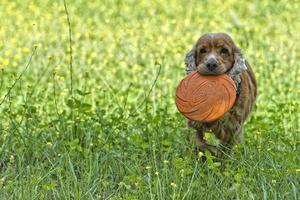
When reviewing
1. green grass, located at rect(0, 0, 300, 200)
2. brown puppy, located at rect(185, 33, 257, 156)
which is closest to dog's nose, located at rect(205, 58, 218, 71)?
brown puppy, located at rect(185, 33, 257, 156)

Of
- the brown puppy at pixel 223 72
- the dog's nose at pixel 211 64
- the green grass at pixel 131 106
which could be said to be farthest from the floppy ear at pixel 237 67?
the green grass at pixel 131 106

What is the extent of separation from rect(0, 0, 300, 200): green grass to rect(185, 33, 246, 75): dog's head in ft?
1.19

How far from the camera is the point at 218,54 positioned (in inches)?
261

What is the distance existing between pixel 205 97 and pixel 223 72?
11.7 inches

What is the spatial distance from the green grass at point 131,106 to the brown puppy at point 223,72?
A: 15 centimetres

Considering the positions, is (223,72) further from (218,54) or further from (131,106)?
(131,106)

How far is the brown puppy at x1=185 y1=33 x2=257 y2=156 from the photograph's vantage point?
6570 mm

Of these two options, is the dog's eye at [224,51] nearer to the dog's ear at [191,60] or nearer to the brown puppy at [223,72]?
the brown puppy at [223,72]

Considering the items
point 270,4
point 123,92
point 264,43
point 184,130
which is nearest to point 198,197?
point 184,130

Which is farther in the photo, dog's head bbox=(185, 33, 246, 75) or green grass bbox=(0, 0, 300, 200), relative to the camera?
dog's head bbox=(185, 33, 246, 75)

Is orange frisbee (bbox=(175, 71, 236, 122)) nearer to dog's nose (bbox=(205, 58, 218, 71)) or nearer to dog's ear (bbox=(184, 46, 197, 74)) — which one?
dog's nose (bbox=(205, 58, 218, 71))

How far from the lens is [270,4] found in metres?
13.5

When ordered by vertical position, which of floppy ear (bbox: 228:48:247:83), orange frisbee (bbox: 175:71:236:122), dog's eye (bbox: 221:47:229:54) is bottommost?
orange frisbee (bbox: 175:71:236:122)

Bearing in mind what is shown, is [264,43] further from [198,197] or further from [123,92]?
[198,197]
